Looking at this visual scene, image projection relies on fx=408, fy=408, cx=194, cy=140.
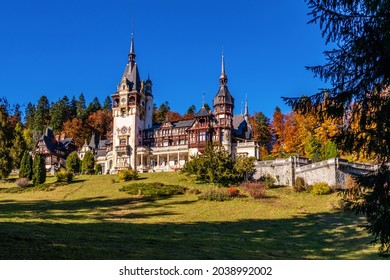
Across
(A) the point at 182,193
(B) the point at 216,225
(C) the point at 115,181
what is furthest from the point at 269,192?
(C) the point at 115,181

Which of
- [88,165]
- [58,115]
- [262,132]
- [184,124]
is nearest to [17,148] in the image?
[88,165]

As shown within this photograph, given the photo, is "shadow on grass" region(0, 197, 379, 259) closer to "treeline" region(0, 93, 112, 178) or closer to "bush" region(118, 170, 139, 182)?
"bush" region(118, 170, 139, 182)

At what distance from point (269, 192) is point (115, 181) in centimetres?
2075

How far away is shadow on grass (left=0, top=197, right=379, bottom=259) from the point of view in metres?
14.8

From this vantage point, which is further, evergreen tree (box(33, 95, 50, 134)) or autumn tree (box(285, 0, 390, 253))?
evergreen tree (box(33, 95, 50, 134))

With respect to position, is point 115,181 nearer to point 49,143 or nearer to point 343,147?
point 49,143

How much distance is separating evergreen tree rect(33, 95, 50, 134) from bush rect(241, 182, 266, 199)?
75230mm

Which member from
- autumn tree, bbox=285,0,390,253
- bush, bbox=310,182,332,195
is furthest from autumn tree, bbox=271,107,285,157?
autumn tree, bbox=285,0,390,253

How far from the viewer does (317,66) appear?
1180 centimetres

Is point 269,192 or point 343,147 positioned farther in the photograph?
Result: point 269,192

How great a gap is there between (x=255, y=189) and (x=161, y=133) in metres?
32.7

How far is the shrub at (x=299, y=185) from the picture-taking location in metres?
43.5

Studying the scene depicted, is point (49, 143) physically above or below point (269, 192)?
above

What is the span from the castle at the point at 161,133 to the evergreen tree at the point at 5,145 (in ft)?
54.6
